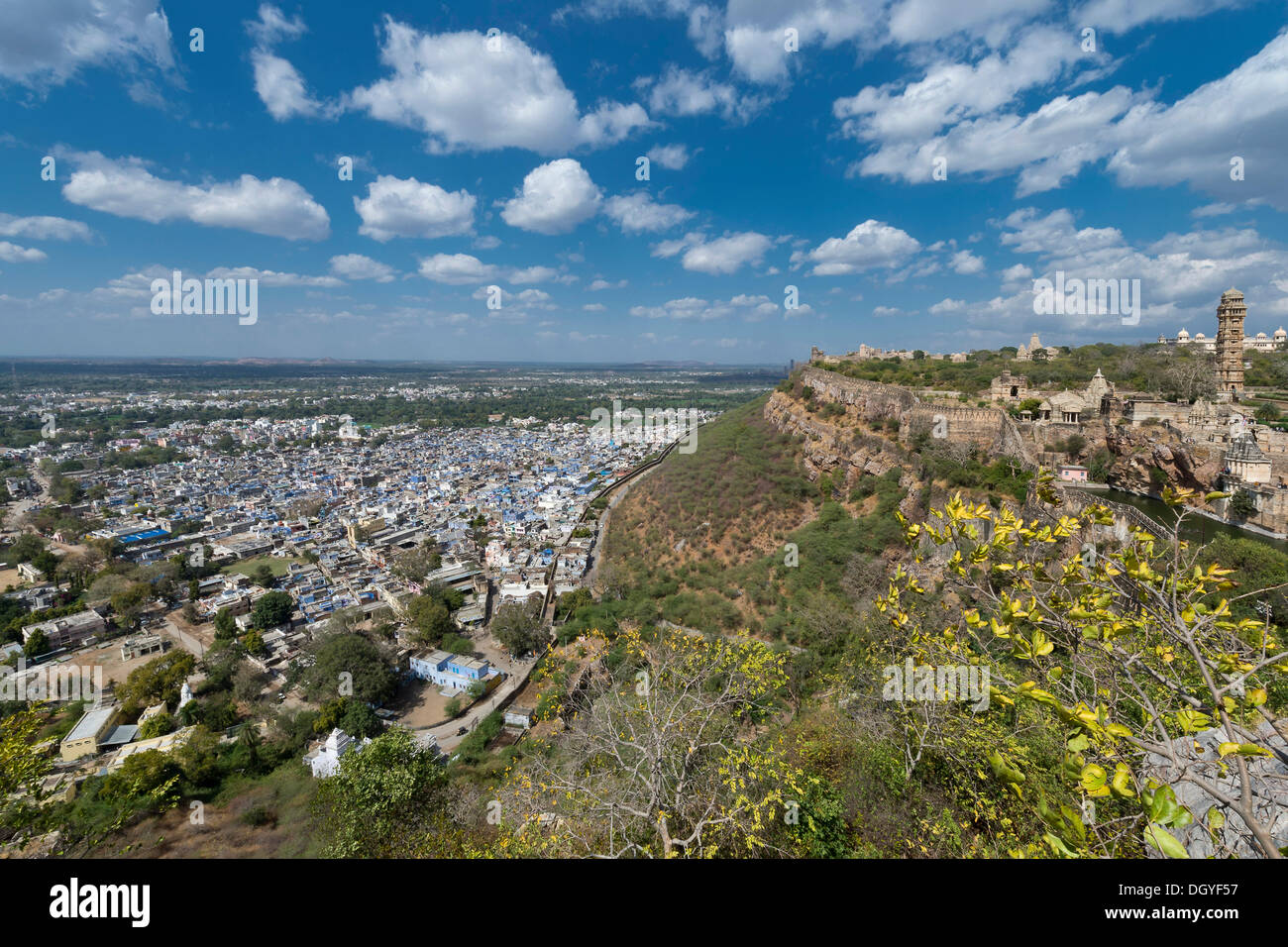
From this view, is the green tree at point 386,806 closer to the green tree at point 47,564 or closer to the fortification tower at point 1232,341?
the fortification tower at point 1232,341

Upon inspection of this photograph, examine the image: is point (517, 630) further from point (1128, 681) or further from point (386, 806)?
point (1128, 681)

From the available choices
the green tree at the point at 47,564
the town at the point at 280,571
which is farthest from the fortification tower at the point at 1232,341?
the green tree at the point at 47,564

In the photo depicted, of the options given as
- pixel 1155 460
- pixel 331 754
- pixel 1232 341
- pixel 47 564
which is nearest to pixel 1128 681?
pixel 1155 460

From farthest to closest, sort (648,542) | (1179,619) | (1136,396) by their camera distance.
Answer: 1. (648,542)
2. (1136,396)
3. (1179,619)

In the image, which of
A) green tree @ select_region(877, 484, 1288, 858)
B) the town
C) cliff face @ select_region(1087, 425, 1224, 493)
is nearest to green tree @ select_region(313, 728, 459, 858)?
the town

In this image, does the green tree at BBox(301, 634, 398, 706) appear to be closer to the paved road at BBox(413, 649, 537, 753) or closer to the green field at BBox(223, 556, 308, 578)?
the paved road at BBox(413, 649, 537, 753)
